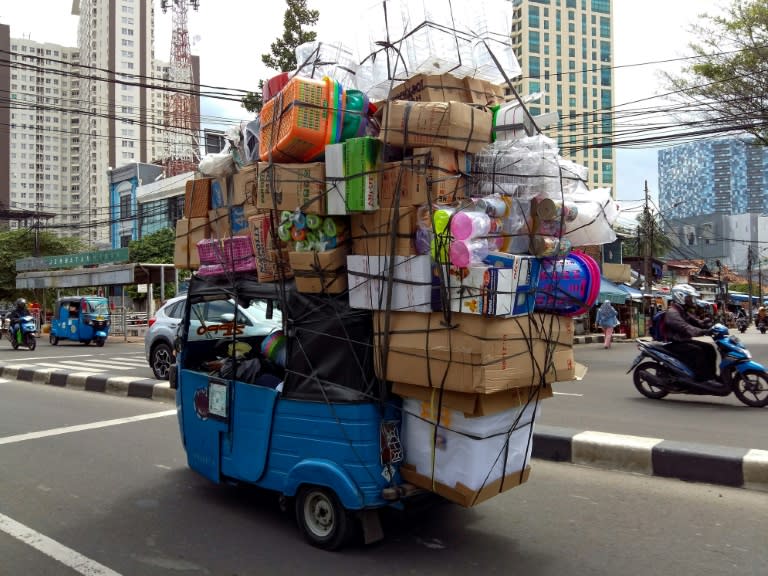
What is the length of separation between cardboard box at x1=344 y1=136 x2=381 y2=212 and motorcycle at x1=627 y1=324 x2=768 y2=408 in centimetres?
583

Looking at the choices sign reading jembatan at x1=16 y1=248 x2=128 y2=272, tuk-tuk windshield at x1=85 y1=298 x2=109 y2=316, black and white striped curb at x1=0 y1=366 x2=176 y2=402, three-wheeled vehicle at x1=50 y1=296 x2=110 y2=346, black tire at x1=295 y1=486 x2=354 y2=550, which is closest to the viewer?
black tire at x1=295 y1=486 x2=354 y2=550

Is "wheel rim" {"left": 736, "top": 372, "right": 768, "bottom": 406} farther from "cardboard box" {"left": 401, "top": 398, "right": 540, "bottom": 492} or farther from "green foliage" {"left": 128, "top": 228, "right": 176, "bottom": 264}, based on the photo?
"green foliage" {"left": 128, "top": 228, "right": 176, "bottom": 264}

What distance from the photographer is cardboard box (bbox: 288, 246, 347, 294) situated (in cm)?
343

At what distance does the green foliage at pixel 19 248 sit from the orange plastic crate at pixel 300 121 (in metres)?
33.6

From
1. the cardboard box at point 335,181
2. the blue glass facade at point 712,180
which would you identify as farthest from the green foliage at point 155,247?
the blue glass facade at point 712,180

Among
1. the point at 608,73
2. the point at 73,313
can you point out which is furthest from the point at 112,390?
the point at 608,73

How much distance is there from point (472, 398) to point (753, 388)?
5.92m

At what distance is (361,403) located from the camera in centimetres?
331

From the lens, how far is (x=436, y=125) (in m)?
3.16

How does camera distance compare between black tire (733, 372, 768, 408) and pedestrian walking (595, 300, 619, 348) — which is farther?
pedestrian walking (595, 300, 619, 348)

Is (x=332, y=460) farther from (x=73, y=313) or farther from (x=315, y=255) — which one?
(x=73, y=313)

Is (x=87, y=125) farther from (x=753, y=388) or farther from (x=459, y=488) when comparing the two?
(x=459, y=488)

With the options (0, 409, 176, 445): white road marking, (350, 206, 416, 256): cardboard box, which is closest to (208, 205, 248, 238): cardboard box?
(350, 206, 416, 256): cardboard box

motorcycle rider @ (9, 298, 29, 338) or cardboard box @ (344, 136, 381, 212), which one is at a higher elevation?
cardboard box @ (344, 136, 381, 212)
